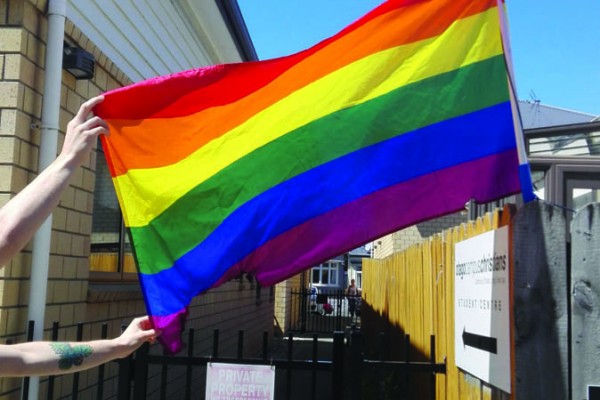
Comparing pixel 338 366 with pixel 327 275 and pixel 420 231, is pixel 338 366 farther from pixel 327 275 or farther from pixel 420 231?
pixel 327 275

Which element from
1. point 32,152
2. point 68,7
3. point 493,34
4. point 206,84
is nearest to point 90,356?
point 206,84

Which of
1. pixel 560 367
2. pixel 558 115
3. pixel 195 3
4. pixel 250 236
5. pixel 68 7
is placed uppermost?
pixel 558 115

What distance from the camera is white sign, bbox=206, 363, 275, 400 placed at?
3.65 m

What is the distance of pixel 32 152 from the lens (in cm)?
439

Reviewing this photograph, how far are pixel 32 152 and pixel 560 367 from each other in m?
3.45

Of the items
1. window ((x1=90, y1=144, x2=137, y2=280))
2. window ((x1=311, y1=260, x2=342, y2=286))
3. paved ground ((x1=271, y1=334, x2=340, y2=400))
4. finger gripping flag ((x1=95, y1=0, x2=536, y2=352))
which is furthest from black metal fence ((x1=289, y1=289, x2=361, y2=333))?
window ((x1=311, y1=260, x2=342, y2=286))

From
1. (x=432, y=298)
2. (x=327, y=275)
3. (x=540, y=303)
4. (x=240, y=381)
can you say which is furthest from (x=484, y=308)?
(x=327, y=275)

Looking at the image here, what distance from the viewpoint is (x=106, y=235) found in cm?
600

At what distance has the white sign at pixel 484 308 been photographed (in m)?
2.83

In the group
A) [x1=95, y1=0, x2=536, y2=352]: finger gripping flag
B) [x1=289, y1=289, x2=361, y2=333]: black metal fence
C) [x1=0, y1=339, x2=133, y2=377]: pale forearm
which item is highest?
[x1=95, y1=0, x2=536, y2=352]: finger gripping flag

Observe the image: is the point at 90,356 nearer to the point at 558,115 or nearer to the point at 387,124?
the point at 387,124

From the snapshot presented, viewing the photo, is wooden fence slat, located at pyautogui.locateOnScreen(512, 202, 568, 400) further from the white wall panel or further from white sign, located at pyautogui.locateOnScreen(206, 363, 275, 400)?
the white wall panel

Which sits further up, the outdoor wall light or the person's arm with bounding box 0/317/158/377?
the outdoor wall light

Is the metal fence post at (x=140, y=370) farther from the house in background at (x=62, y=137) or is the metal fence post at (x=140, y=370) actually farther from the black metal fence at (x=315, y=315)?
the black metal fence at (x=315, y=315)
